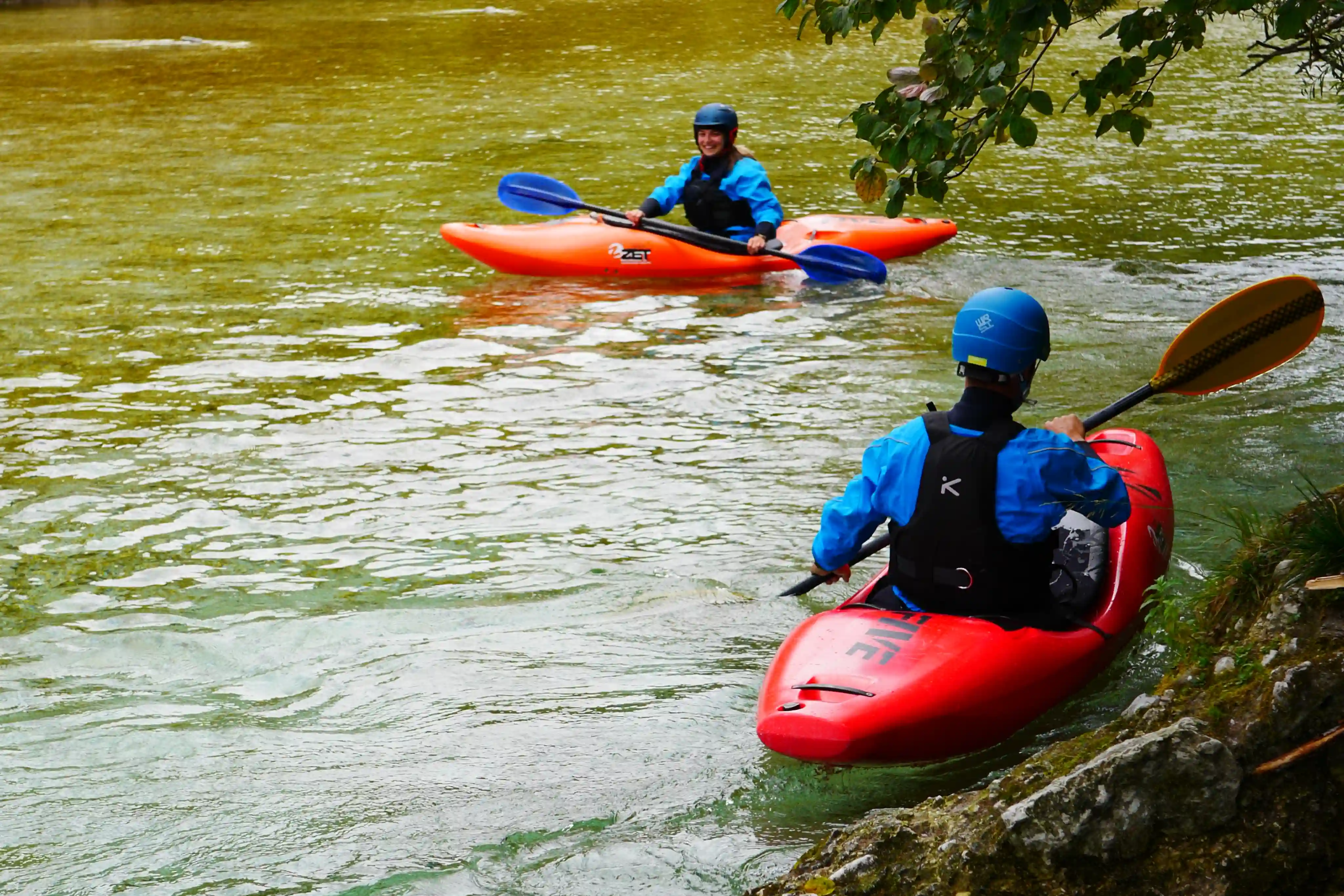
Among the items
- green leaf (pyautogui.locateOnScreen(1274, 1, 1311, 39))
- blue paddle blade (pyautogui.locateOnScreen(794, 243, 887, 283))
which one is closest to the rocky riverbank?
green leaf (pyautogui.locateOnScreen(1274, 1, 1311, 39))

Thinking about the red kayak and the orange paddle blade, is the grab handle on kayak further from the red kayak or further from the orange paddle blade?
the orange paddle blade

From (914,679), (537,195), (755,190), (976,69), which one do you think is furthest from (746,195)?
(914,679)

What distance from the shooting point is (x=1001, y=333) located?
11.2ft

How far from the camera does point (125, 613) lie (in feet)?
14.8

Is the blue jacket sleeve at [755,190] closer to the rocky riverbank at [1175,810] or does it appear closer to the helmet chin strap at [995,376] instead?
the helmet chin strap at [995,376]

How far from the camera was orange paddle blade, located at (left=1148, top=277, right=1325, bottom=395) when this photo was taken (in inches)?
165

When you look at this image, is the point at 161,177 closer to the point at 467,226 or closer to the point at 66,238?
the point at 66,238

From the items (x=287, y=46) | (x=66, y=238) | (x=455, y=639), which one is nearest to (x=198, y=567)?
(x=455, y=639)

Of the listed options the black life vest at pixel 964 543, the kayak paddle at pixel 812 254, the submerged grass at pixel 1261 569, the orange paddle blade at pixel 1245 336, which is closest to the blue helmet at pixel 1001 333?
the black life vest at pixel 964 543

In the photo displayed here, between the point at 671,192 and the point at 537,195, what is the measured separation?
0.95 m

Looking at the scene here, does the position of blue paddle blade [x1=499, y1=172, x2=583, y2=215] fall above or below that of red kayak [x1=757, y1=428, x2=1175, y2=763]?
above

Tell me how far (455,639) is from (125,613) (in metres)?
1.13

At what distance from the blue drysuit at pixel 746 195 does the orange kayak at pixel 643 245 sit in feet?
0.61

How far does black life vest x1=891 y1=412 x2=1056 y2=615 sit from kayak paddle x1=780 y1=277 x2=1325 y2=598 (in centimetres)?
58
